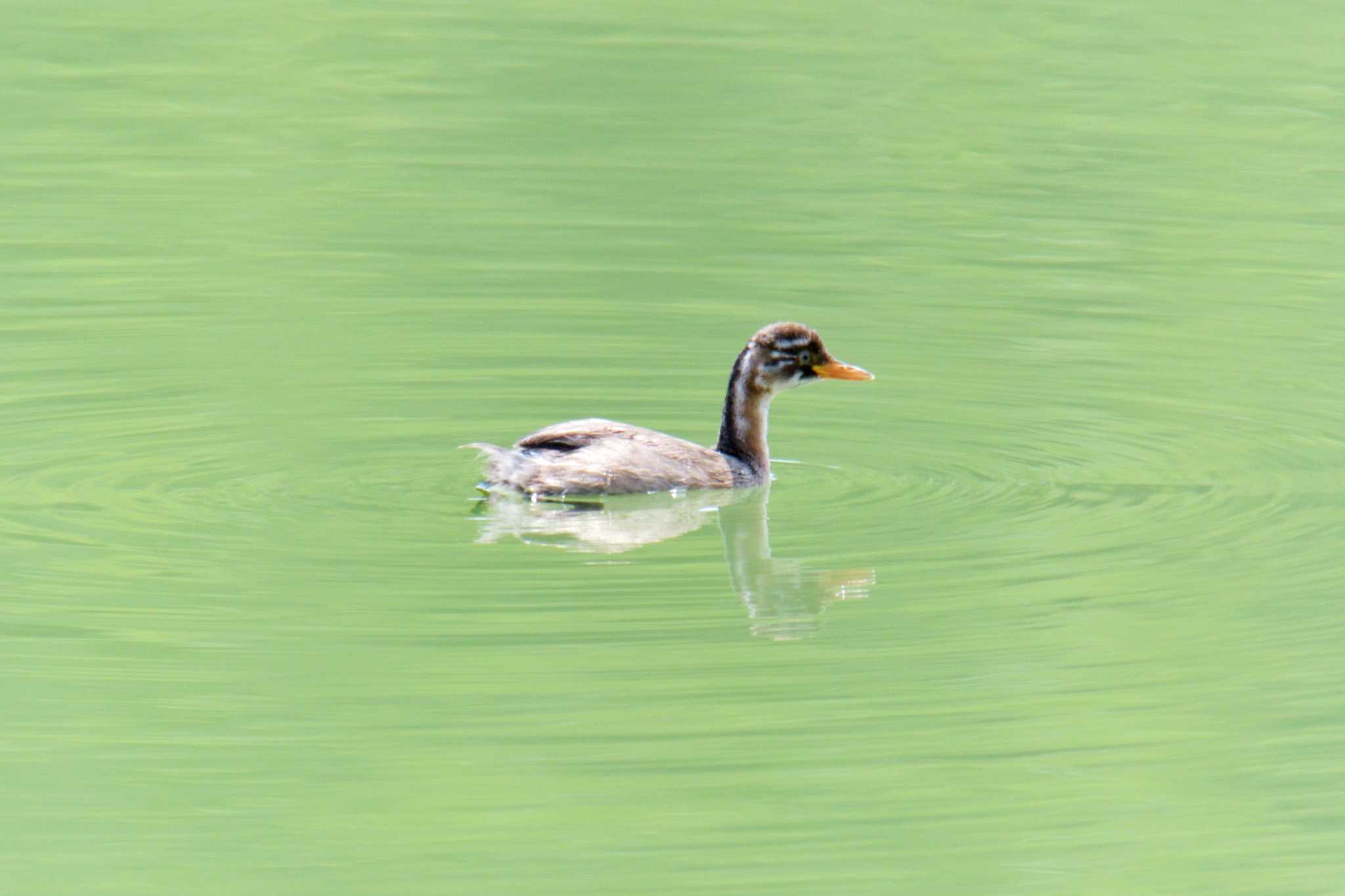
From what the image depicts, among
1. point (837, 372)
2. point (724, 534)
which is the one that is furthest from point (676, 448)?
point (837, 372)

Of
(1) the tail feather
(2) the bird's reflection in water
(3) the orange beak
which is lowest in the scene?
(2) the bird's reflection in water

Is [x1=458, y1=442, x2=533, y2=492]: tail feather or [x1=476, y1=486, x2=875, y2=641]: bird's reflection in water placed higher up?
[x1=458, y1=442, x2=533, y2=492]: tail feather

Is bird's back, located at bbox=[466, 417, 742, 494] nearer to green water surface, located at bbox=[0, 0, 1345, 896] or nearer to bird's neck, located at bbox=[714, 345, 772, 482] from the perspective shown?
green water surface, located at bbox=[0, 0, 1345, 896]

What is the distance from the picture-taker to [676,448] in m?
11.8

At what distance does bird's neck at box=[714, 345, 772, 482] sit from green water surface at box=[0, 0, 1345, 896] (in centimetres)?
17

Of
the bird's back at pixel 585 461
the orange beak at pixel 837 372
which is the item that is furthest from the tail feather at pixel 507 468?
the orange beak at pixel 837 372

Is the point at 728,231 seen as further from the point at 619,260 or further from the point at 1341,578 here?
the point at 1341,578

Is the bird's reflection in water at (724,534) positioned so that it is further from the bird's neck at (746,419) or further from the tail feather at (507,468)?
the bird's neck at (746,419)

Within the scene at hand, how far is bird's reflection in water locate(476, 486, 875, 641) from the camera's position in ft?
32.9

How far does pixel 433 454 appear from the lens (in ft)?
40.4

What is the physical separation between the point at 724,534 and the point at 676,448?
785 mm

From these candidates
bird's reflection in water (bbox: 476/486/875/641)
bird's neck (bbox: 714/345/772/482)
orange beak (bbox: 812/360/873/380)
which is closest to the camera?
bird's reflection in water (bbox: 476/486/875/641)

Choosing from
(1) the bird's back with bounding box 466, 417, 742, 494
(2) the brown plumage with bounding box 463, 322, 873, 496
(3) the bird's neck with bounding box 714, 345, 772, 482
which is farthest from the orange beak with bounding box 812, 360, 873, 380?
(1) the bird's back with bounding box 466, 417, 742, 494

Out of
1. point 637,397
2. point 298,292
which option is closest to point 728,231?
point 298,292
